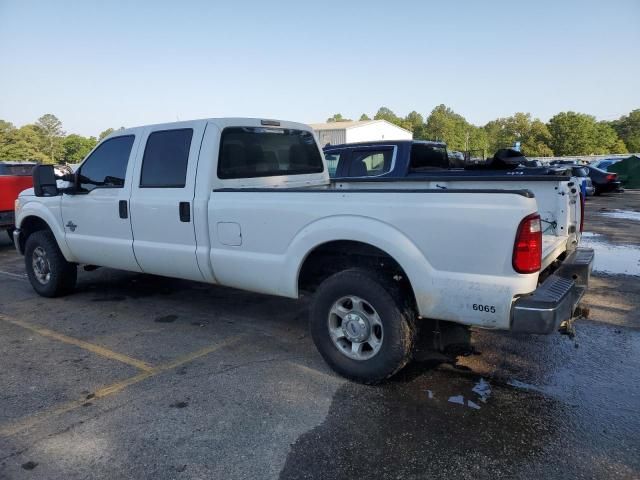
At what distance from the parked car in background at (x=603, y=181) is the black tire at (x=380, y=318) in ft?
72.3

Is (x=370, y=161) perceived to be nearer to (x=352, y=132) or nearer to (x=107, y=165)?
(x=107, y=165)

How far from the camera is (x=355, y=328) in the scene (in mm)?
3602

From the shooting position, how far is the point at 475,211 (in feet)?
9.73

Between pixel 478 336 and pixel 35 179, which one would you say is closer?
pixel 478 336

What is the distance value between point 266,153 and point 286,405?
2601 mm

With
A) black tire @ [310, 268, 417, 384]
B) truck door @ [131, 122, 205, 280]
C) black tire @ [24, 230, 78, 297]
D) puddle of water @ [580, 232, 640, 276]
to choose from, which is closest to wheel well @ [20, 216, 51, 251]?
black tire @ [24, 230, 78, 297]

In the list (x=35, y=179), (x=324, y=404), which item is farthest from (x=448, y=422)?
(x=35, y=179)

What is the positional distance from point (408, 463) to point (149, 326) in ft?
10.6

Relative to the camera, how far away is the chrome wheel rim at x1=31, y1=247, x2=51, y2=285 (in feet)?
20.1

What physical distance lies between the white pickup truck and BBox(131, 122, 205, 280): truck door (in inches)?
0.6

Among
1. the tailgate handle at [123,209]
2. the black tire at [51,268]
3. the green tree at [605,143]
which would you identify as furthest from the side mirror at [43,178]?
the green tree at [605,143]

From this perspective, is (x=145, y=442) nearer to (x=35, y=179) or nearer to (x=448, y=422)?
(x=448, y=422)

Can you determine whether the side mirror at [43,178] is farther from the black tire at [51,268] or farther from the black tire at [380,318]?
the black tire at [380,318]

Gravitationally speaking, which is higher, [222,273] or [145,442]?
[222,273]
